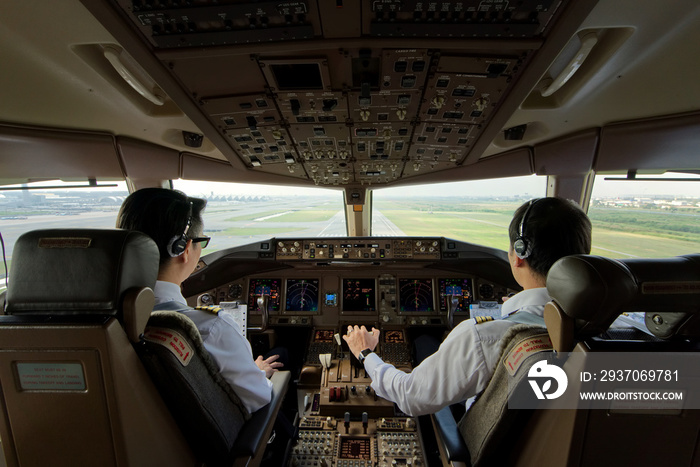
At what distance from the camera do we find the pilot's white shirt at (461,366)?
107 centimetres

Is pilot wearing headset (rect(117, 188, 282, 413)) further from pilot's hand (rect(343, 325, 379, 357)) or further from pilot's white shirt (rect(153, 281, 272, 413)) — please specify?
pilot's hand (rect(343, 325, 379, 357))

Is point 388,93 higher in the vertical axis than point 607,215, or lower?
higher

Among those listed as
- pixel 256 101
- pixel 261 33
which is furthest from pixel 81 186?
pixel 261 33

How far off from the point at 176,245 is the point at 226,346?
444 millimetres

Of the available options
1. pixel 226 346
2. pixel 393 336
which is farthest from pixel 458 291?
pixel 226 346

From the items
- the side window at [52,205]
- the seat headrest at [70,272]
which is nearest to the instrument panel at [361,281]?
the side window at [52,205]

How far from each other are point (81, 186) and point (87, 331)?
2.71 m

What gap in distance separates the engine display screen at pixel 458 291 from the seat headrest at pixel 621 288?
8.38 ft

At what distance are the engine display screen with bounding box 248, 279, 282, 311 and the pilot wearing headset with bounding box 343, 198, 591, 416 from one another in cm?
229

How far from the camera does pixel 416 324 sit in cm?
315

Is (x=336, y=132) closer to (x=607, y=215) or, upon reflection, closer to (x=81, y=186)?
(x=81, y=186)

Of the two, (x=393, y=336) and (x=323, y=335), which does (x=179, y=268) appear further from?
(x=393, y=336)

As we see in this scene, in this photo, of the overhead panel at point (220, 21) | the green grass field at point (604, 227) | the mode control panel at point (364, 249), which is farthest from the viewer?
the mode control panel at point (364, 249)

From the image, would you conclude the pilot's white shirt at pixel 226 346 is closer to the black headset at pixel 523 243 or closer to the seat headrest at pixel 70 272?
the seat headrest at pixel 70 272
